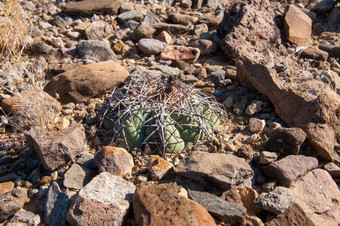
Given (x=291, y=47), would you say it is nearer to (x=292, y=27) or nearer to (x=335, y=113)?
(x=292, y=27)

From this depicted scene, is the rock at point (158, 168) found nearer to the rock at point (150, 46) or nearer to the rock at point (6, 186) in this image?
the rock at point (6, 186)

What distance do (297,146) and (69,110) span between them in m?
2.48

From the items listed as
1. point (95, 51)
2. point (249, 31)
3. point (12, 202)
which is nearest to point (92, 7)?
point (95, 51)

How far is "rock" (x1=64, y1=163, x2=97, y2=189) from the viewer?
2863 mm

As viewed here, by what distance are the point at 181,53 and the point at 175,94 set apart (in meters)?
1.81

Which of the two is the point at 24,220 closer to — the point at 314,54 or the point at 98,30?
the point at 98,30

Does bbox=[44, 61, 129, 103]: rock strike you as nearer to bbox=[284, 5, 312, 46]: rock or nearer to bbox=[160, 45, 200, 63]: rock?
bbox=[160, 45, 200, 63]: rock

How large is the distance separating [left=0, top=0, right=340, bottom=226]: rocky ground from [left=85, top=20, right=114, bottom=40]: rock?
2cm

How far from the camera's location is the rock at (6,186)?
111 inches

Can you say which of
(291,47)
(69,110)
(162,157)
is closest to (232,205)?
(162,157)

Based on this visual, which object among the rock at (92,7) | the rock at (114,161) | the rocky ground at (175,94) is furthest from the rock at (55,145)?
the rock at (92,7)

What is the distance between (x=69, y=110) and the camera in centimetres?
393

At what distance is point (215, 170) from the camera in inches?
112

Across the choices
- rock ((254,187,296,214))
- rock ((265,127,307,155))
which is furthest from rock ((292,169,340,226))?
rock ((265,127,307,155))
